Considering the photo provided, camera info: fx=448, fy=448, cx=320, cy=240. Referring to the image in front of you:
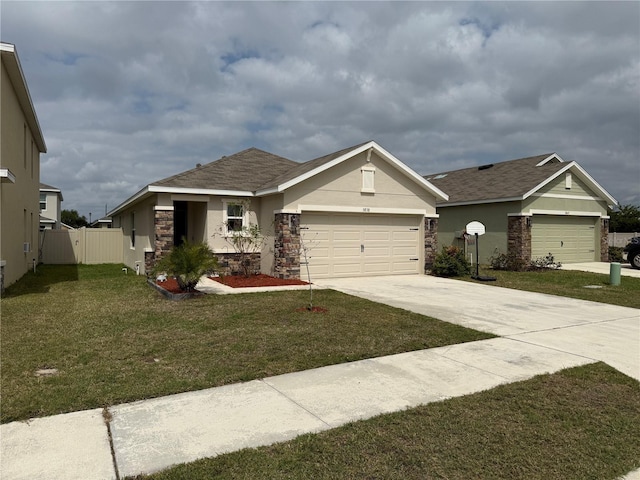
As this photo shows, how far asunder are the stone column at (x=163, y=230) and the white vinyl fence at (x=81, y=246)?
424 inches

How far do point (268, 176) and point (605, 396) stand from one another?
13.6 meters

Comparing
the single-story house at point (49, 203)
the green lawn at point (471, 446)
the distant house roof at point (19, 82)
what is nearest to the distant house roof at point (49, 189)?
the single-story house at point (49, 203)

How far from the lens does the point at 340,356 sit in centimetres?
618

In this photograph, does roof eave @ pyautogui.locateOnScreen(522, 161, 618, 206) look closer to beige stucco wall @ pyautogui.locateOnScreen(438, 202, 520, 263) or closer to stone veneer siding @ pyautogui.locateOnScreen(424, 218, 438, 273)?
beige stucco wall @ pyautogui.locateOnScreen(438, 202, 520, 263)

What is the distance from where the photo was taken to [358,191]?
1536 cm

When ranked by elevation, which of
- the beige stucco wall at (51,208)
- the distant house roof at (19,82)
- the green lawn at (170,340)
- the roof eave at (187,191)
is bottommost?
the green lawn at (170,340)

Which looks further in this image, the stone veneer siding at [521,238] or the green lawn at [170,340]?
the stone veneer siding at [521,238]

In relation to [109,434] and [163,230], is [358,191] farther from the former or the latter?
[109,434]

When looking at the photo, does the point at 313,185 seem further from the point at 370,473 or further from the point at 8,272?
the point at 370,473

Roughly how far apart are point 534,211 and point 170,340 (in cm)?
1800

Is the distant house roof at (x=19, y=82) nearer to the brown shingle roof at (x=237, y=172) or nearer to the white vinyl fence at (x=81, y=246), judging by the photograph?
the brown shingle roof at (x=237, y=172)

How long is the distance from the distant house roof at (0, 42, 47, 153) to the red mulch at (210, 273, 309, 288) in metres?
7.67

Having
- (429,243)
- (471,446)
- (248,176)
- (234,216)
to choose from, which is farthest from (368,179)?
(471,446)

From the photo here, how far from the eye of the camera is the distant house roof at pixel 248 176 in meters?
14.2
